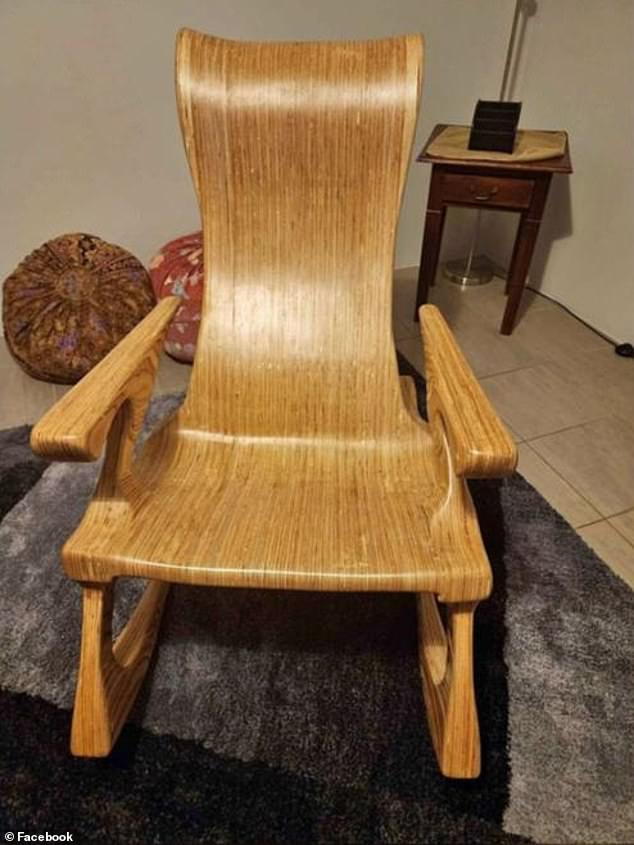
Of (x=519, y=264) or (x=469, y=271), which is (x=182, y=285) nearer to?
(x=519, y=264)

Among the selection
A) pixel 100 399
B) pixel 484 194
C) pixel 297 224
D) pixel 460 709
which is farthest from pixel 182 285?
pixel 460 709

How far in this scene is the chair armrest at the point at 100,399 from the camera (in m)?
0.61

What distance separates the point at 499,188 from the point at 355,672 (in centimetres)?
135

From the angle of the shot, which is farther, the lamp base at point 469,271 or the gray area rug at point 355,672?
the lamp base at point 469,271

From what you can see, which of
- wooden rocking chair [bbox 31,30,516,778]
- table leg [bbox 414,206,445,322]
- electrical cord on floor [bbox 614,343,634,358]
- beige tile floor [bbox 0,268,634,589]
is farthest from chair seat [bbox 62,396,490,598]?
electrical cord on floor [bbox 614,343,634,358]

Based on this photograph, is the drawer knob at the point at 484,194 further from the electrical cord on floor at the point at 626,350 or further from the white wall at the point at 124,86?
the electrical cord on floor at the point at 626,350

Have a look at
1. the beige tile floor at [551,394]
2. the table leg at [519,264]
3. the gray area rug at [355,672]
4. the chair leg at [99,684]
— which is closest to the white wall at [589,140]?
the beige tile floor at [551,394]

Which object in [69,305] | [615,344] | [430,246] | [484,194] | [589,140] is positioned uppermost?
[589,140]

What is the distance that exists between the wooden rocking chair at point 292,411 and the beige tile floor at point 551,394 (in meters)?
0.52

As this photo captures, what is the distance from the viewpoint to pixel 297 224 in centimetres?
96

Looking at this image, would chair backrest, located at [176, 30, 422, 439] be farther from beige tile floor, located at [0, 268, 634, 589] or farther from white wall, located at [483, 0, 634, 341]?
white wall, located at [483, 0, 634, 341]

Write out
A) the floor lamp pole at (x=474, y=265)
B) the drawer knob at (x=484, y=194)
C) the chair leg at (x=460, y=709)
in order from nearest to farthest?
the chair leg at (x=460, y=709) < the drawer knob at (x=484, y=194) < the floor lamp pole at (x=474, y=265)

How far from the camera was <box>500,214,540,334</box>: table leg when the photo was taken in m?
1.67

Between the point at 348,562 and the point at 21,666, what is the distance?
619mm
